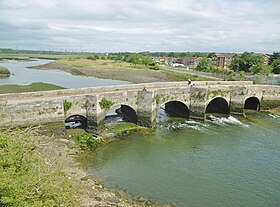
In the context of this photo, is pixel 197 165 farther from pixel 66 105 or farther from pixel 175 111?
pixel 175 111

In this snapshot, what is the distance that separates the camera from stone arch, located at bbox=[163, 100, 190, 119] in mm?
31375

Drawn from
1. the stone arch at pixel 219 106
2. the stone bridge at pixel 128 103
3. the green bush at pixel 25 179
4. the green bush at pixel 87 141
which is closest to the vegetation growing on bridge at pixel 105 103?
the stone bridge at pixel 128 103

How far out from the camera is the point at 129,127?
2569cm

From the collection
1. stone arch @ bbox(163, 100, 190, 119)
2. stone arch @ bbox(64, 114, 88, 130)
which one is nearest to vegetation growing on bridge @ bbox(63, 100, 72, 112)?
stone arch @ bbox(64, 114, 88, 130)

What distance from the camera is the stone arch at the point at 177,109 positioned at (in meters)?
31.4

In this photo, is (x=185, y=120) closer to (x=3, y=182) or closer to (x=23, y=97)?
(x=23, y=97)

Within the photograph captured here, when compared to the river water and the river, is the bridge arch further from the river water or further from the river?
the river water

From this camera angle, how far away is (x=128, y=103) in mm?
26141

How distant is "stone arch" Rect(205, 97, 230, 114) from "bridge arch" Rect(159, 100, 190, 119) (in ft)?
13.1

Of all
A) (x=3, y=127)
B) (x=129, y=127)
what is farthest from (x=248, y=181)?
(x=3, y=127)

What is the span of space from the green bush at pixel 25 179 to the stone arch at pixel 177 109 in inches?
901

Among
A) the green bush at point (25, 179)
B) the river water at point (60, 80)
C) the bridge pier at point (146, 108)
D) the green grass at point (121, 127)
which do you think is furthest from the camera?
the river water at point (60, 80)

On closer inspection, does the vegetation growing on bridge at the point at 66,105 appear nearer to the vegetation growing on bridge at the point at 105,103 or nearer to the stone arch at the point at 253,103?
the vegetation growing on bridge at the point at 105,103

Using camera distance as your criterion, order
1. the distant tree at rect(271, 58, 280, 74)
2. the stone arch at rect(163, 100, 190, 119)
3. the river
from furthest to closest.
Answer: the distant tree at rect(271, 58, 280, 74), the stone arch at rect(163, 100, 190, 119), the river
